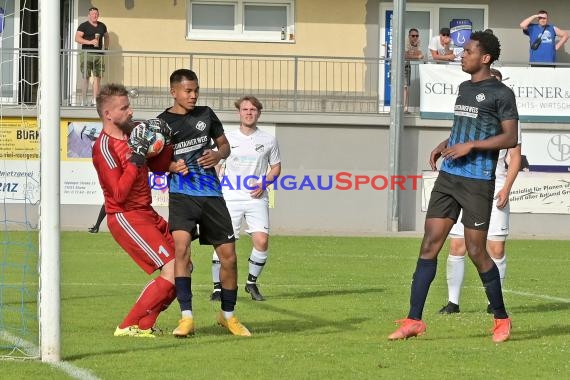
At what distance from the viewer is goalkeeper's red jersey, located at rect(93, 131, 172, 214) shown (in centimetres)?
913

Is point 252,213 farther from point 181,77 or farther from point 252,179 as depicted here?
point 181,77

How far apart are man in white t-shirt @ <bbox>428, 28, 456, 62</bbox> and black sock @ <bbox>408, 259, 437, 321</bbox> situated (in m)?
19.4

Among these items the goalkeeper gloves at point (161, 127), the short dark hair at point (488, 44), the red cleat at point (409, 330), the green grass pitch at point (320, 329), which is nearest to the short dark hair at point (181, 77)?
the goalkeeper gloves at point (161, 127)

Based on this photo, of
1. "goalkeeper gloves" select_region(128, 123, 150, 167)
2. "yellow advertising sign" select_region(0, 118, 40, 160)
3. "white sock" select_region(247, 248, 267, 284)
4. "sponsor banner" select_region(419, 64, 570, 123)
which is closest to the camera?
"goalkeeper gloves" select_region(128, 123, 150, 167)

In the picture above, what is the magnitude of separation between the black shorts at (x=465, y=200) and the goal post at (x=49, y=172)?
292cm

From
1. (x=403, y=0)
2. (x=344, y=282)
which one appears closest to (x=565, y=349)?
(x=344, y=282)

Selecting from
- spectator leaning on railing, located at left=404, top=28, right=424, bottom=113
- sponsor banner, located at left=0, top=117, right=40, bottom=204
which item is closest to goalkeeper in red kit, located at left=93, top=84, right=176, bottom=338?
sponsor banner, located at left=0, top=117, right=40, bottom=204

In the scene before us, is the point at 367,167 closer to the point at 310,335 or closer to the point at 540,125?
the point at 540,125

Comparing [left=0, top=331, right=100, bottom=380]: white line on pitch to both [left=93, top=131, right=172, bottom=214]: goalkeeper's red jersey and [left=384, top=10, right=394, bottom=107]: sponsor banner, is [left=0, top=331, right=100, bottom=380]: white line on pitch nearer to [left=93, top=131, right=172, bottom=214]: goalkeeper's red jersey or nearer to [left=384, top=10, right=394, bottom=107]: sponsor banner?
[left=93, top=131, right=172, bottom=214]: goalkeeper's red jersey

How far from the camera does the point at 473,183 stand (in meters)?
9.34

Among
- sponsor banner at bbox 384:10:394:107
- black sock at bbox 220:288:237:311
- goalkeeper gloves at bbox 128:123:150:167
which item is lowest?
black sock at bbox 220:288:237:311

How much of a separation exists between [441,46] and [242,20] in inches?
192

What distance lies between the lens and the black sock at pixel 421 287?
9.34 metres

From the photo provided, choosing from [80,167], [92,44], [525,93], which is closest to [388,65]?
[525,93]
